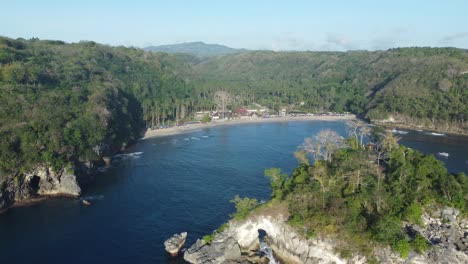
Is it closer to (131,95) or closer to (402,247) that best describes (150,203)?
(402,247)

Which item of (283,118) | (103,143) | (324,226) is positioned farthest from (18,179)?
(283,118)

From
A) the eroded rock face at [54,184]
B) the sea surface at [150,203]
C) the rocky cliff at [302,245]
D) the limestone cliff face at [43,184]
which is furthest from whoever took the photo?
the eroded rock face at [54,184]

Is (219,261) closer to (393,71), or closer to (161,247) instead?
(161,247)

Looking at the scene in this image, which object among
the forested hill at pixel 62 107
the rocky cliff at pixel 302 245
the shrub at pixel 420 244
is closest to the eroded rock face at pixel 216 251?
the rocky cliff at pixel 302 245

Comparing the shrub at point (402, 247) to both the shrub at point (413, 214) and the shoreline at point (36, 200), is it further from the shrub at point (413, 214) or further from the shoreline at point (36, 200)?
the shoreline at point (36, 200)

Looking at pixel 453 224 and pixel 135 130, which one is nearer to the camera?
pixel 453 224

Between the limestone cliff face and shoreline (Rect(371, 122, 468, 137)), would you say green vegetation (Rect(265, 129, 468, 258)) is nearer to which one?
the limestone cliff face
